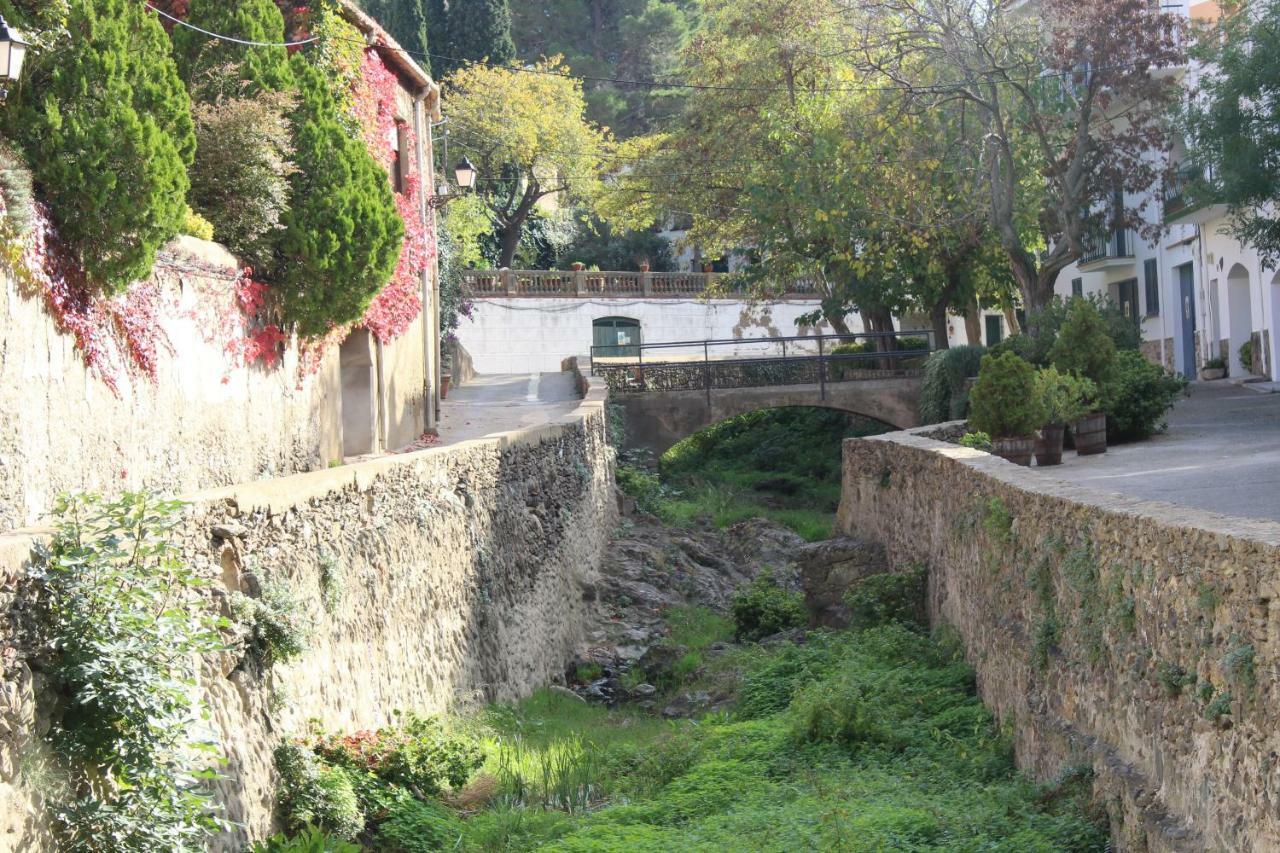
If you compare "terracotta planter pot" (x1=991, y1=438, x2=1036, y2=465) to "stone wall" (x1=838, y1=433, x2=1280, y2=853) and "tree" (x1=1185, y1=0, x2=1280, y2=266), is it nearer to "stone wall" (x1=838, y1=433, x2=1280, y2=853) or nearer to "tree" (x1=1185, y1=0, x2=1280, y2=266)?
"stone wall" (x1=838, y1=433, x2=1280, y2=853)

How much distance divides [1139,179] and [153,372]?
20125 mm

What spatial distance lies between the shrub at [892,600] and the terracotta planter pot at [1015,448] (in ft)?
8.16

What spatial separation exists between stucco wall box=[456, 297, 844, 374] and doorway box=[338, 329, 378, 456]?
2331 centimetres

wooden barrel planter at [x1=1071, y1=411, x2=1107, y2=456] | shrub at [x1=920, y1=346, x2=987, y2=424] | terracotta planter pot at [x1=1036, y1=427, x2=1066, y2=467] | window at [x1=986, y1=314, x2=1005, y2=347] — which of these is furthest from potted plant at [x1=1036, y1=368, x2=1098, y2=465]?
window at [x1=986, y1=314, x2=1005, y2=347]

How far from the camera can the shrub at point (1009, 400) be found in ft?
52.0

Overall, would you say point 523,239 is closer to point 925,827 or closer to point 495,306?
point 495,306

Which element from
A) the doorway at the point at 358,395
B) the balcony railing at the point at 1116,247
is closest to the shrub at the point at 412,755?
the doorway at the point at 358,395

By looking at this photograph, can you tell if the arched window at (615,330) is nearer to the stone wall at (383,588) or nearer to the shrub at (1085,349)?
the shrub at (1085,349)

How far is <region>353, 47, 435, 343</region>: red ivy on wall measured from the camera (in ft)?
59.8

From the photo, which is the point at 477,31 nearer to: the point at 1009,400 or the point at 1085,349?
the point at 1085,349

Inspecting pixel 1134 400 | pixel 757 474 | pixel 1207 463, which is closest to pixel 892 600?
pixel 1207 463

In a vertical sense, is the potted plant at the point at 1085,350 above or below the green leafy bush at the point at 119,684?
above

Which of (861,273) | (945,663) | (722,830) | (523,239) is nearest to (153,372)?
(722,830)

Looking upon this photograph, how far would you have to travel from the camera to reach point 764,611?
16.9 metres
